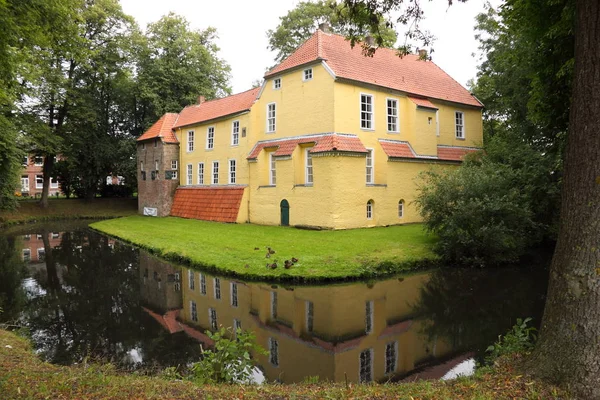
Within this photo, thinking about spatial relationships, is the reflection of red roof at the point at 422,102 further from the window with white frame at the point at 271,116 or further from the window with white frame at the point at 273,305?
the window with white frame at the point at 273,305

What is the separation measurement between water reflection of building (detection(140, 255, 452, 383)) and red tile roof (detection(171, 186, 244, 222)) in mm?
13355

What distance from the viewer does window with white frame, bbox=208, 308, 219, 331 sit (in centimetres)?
911

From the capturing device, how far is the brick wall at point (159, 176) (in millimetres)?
33938

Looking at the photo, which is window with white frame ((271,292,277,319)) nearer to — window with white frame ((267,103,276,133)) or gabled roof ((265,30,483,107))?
gabled roof ((265,30,483,107))

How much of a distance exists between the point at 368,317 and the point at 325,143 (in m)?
12.6

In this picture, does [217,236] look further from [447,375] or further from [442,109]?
[442,109]

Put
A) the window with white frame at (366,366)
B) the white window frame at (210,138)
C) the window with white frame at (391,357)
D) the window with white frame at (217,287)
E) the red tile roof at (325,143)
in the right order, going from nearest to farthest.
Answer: the window with white frame at (366,366)
the window with white frame at (391,357)
the window with white frame at (217,287)
the red tile roof at (325,143)
the white window frame at (210,138)

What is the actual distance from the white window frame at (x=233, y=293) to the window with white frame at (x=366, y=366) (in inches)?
151

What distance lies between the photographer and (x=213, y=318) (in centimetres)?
962

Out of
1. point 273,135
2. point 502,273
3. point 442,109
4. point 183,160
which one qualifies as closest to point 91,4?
point 183,160

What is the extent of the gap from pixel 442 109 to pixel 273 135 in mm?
10752

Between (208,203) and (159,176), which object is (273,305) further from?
(159,176)

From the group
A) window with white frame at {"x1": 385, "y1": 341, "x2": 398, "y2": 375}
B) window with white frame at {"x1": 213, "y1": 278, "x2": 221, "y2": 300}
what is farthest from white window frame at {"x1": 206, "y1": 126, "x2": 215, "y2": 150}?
window with white frame at {"x1": 385, "y1": 341, "x2": 398, "y2": 375}

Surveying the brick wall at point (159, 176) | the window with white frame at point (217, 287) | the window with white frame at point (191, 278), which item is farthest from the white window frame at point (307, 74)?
the brick wall at point (159, 176)
